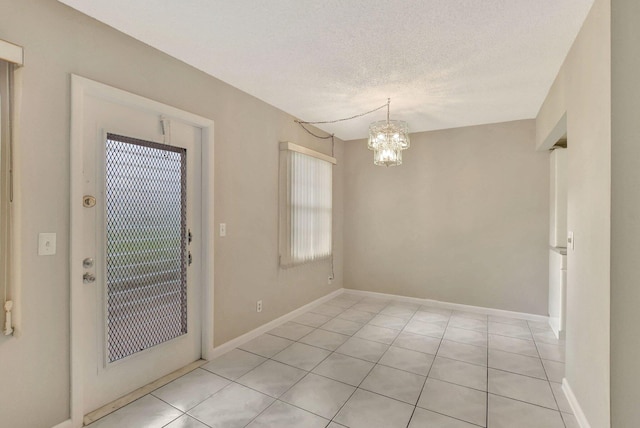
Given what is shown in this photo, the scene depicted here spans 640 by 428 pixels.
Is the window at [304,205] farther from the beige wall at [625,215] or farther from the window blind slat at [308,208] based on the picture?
the beige wall at [625,215]

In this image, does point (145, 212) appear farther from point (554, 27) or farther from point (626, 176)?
point (554, 27)

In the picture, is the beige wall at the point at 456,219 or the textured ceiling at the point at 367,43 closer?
the textured ceiling at the point at 367,43

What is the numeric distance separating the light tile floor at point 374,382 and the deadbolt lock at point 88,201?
1395 mm

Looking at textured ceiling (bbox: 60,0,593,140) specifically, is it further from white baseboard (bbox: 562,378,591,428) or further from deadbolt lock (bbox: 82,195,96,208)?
white baseboard (bbox: 562,378,591,428)

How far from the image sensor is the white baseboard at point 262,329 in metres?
2.89

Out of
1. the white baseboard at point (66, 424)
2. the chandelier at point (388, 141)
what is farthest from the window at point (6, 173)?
the chandelier at point (388, 141)

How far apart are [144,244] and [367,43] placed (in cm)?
226

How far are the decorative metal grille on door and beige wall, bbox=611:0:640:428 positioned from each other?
291cm

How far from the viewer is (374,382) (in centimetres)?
244

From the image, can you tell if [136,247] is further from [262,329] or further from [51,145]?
[262,329]

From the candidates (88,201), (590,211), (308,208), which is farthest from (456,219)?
(88,201)

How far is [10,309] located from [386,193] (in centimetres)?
433

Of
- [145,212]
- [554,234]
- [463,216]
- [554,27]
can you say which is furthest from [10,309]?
[554,234]

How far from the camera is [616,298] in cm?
157
